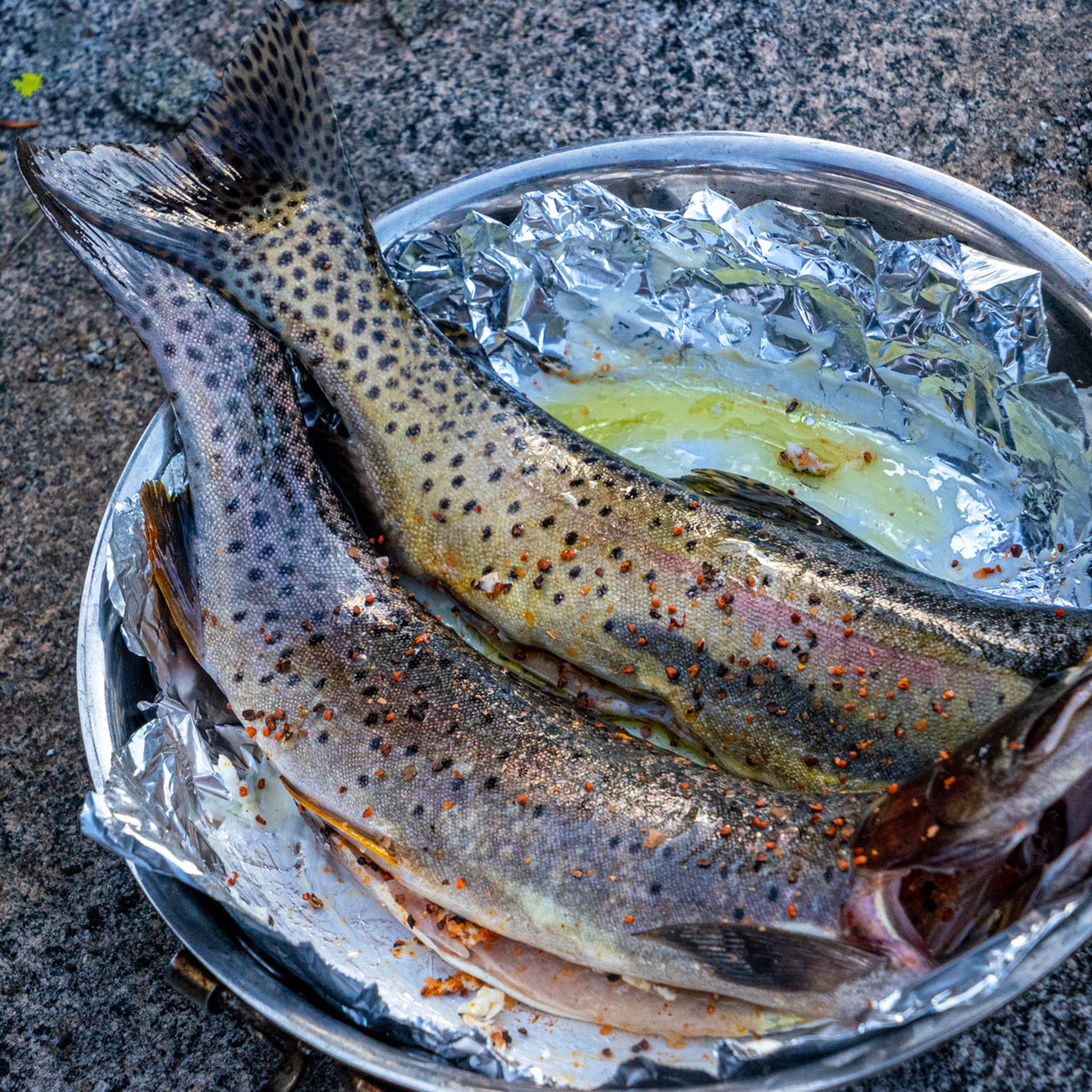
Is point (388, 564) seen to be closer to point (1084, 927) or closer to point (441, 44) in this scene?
point (1084, 927)

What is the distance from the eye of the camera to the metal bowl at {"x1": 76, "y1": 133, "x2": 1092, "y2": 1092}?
1971mm

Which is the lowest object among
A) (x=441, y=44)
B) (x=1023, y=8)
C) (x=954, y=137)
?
(x=954, y=137)

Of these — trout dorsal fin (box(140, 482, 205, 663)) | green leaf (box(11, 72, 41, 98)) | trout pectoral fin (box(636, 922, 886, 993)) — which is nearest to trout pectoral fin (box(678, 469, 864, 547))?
trout pectoral fin (box(636, 922, 886, 993))

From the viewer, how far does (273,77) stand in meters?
2.67

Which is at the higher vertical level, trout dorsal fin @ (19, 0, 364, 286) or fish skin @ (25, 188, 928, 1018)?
trout dorsal fin @ (19, 0, 364, 286)

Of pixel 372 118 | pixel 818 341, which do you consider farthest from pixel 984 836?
pixel 372 118

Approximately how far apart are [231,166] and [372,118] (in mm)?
1260

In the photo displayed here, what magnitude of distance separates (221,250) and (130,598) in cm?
93

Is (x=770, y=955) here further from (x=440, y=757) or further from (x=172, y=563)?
(x=172, y=563)

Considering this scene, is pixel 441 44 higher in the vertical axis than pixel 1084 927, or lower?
higher

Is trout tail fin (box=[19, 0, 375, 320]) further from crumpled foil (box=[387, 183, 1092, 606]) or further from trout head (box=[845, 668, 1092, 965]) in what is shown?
trout head (box=[845, 668, 1092, 965])

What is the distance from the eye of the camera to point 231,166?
2.69 metres

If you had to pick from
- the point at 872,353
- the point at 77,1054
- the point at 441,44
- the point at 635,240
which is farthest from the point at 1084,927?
the point at 441,44

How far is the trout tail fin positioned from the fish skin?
0.28 feet
